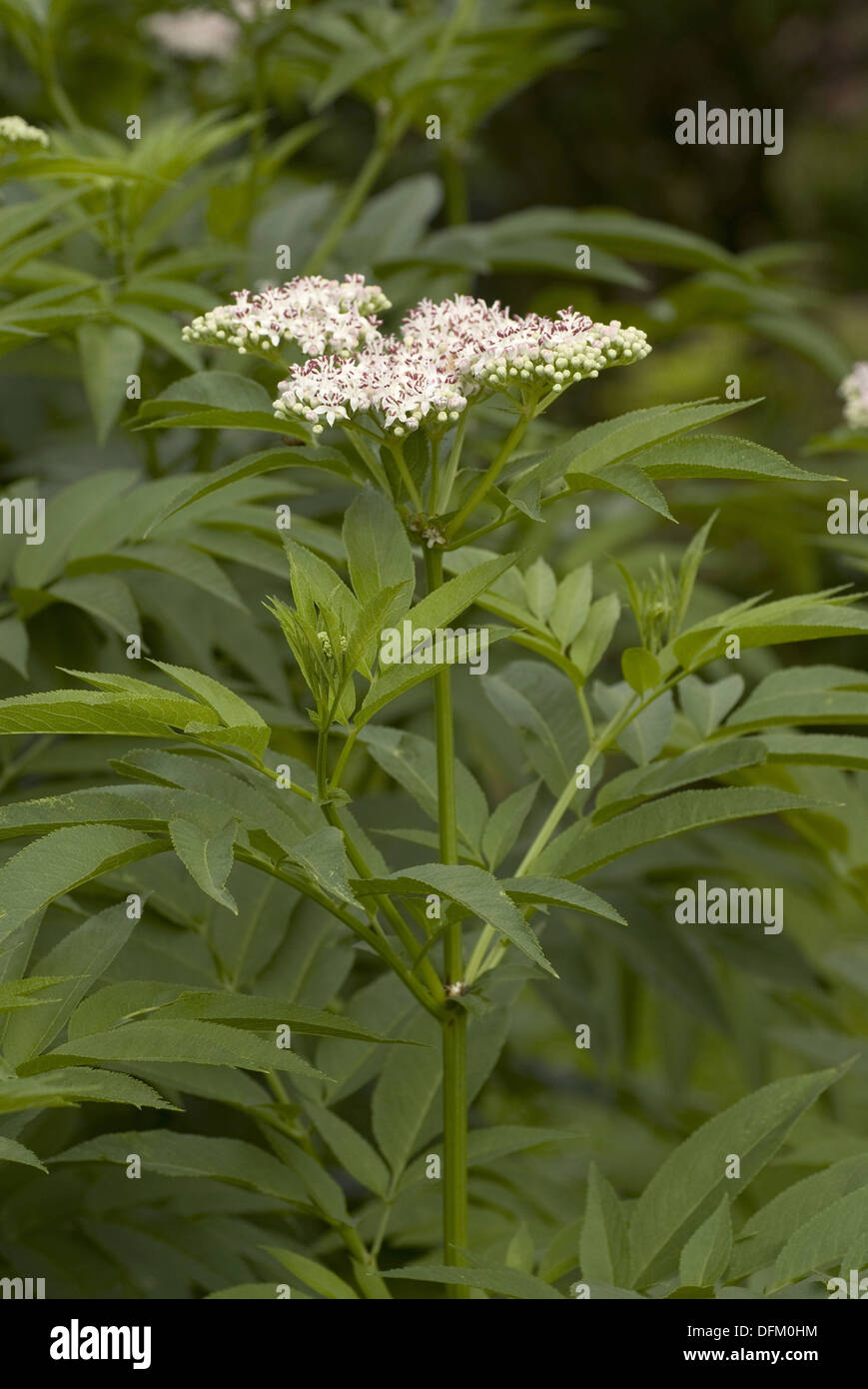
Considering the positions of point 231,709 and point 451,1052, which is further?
point 451,1052

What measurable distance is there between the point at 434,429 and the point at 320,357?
8 centimetres

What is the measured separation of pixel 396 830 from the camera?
33.3 inches

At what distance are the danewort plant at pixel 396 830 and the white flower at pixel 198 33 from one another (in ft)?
4.08

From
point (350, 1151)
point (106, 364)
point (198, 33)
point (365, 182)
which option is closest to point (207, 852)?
point (350, 1151)

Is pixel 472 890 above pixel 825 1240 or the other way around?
above

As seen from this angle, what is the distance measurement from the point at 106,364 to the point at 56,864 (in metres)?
0.67

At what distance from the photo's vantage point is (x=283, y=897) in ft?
3.44

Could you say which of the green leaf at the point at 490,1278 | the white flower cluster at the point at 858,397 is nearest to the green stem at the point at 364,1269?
the green leaf at the point at 490,1278

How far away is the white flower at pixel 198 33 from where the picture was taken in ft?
6.89

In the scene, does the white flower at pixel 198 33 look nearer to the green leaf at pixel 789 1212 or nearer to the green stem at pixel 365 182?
the green stem at pixel 365 182

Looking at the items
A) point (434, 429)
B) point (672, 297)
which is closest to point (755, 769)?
point (434, 429)

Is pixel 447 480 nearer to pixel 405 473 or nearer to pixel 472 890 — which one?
pixel 405 473

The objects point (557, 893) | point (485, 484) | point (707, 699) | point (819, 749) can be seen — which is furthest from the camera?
point (707, 699)

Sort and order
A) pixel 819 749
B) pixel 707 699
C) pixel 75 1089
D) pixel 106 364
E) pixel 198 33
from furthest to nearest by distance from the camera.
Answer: pixel 198 33 < pixel 106 364 < pixel 707 699 < pixel 819 749 < pixel 75 1089
